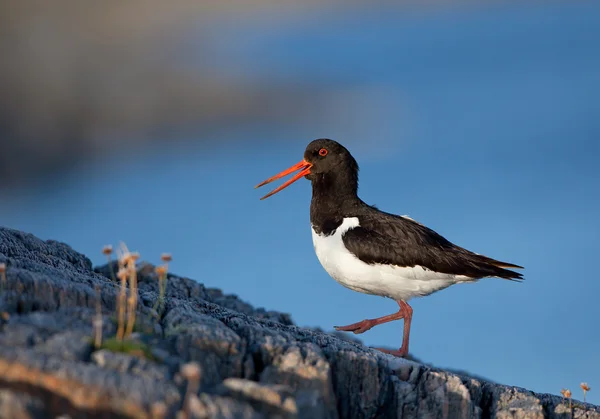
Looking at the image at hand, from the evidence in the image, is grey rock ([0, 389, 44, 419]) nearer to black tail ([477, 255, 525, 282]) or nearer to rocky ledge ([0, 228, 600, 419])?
rocky ledge ([0, 228, 600, 419])

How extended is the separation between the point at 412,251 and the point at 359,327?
51.8 inches

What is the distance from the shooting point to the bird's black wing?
8.86 metres

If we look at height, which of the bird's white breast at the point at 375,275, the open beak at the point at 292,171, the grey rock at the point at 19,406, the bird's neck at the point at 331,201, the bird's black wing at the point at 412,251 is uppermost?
the open beak at the point at 292,171

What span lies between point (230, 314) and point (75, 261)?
9.83ft

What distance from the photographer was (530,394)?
6566 millimetres

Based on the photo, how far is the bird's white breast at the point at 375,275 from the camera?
889 cm

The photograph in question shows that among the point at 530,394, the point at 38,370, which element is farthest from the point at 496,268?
the point at 38,370

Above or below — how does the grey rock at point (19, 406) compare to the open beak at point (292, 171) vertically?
below

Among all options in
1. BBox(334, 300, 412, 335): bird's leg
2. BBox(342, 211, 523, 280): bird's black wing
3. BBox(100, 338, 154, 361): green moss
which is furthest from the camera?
BBox(334, 300, 412, 335): bird's leg

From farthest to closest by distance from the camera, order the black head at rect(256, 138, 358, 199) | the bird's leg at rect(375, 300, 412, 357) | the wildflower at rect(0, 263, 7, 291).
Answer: the black head at rect(256, 138, 358, 199)
the bird's leg at rect(375, 300, 412, 357)
the wildflower at rect(0, 263, 7, 291)

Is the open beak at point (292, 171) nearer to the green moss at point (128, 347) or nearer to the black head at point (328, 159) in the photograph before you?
the black head at point (328, 159)

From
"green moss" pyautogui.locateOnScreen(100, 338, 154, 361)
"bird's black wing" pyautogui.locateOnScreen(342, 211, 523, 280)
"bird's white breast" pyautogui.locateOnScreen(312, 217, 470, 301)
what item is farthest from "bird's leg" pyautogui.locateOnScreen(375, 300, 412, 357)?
"green moss" pyautogui.locateOnScreen(100, 338, 154, 361)

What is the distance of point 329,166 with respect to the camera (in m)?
9.95

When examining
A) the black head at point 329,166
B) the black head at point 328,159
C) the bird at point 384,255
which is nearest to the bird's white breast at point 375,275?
the bird at point 384,255
